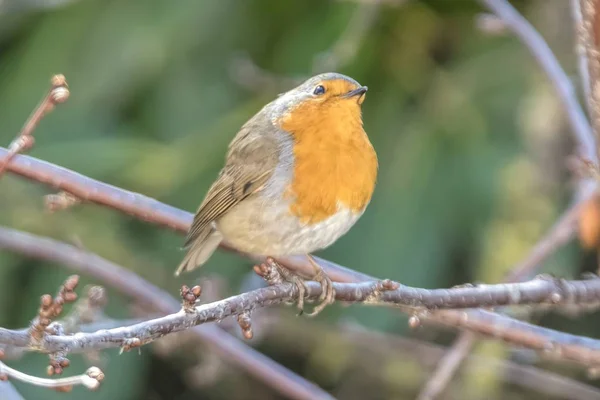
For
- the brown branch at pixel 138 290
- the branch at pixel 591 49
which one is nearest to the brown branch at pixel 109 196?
the brown branch at pixel 138 290

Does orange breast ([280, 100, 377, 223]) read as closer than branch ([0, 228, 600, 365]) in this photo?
No

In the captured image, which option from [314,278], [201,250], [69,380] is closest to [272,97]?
[201,250]

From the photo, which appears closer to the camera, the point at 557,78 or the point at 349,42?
the point at 557,78

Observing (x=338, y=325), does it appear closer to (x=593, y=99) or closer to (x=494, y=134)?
(x=494, y=134)

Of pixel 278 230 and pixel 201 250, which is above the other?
pixel 278 230

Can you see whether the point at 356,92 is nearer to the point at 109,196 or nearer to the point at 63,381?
the point at 109,196

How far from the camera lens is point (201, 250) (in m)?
2.90

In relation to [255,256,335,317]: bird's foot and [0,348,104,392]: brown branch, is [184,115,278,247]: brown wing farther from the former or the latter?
[0,348,104,392]: brown branch

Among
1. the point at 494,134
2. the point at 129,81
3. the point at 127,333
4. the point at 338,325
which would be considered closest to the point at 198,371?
the point at 338,325

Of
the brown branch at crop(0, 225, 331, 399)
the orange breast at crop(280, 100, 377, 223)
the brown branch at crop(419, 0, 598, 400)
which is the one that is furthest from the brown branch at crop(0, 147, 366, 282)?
the brown branch at crop(419, 0, 598, 400)

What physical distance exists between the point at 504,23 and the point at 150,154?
1532 mm

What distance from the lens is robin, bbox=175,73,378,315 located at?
242 cm

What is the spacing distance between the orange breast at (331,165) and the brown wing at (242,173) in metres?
0.13

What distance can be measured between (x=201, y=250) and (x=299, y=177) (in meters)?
0.59
